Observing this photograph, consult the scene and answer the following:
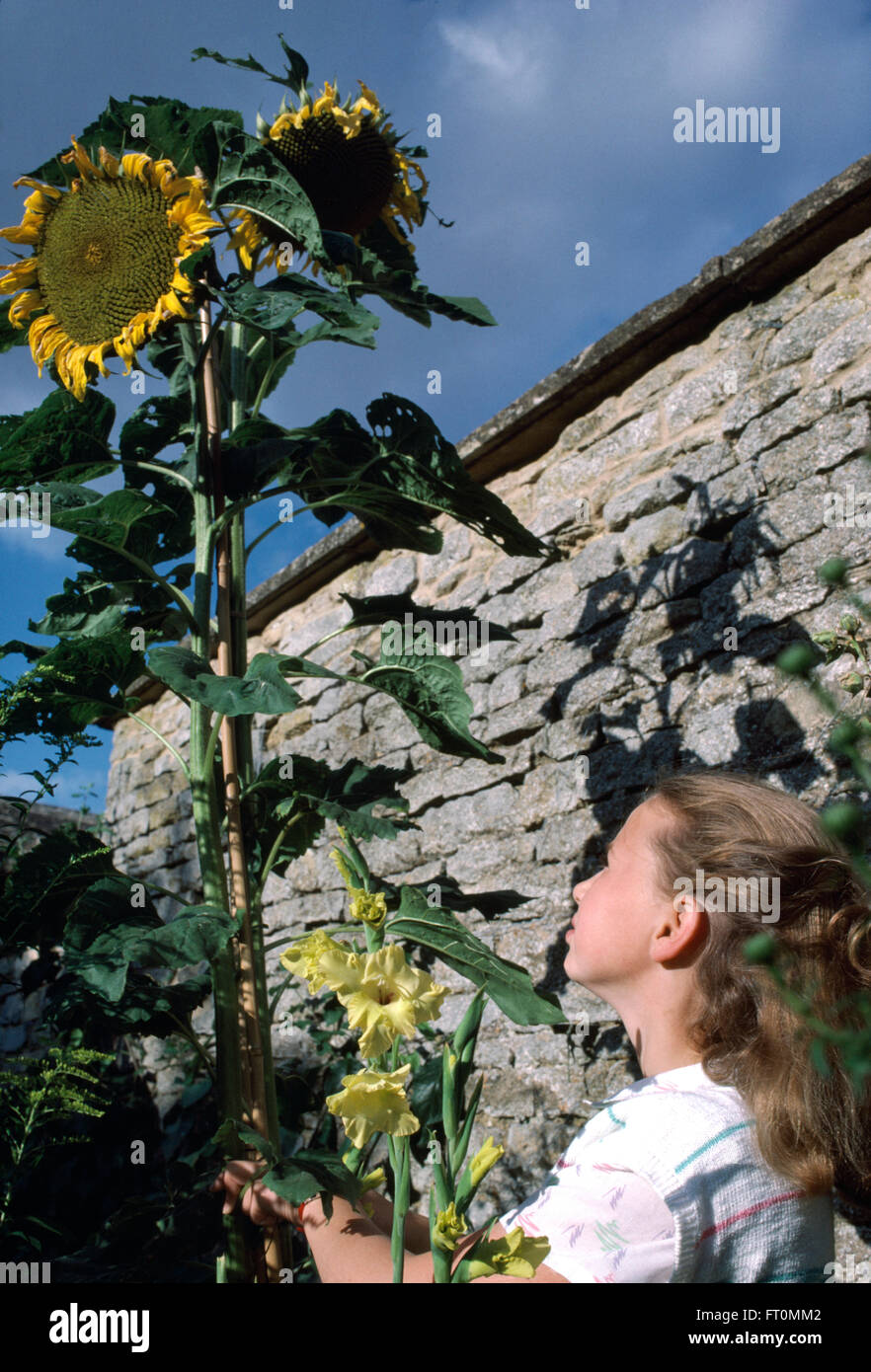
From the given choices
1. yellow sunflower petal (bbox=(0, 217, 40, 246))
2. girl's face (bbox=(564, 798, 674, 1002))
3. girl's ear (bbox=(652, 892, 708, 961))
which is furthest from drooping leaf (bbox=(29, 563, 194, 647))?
girl's ear (bbox=(652, 892, 708, 961))

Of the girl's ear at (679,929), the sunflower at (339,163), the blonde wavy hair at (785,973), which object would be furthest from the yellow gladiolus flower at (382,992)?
the sunflower at (339,163)

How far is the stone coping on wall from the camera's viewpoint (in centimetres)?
227

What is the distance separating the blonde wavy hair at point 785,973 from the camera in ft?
3.57

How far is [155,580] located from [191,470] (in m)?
0.23

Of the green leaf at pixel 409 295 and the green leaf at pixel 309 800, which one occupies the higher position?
the green leaf at pixel 409 295

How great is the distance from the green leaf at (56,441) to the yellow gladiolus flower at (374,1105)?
1.44 meters

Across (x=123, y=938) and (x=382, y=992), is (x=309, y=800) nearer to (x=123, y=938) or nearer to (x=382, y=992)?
(x=123, y=938)

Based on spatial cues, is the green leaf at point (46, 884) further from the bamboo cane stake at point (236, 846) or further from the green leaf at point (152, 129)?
the green leaf at point (152, 129)

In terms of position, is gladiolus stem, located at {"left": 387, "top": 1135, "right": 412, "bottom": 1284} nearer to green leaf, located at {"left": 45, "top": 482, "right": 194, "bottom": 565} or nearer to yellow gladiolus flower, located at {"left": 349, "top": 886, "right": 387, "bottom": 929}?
yellow gladiolus flower, located at {"left": 349, "top": 886, "right": 387, "bottom": 929}

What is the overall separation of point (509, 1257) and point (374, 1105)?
0.51 ft

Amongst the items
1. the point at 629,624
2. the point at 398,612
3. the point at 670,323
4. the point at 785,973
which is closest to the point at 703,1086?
the point at 785,973

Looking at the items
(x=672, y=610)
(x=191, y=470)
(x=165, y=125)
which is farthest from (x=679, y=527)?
(x=165, y=125)

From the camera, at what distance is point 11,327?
194 centimetres

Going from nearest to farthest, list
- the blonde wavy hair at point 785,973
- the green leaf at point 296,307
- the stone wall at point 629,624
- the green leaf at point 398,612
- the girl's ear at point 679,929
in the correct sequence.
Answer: the blonde wavy hair at point 785,973 → the girl's ear at point 679,929 → the green leaf at point 296,307 → the green leaf at point 398,612 → the stone wall at point 629,624
